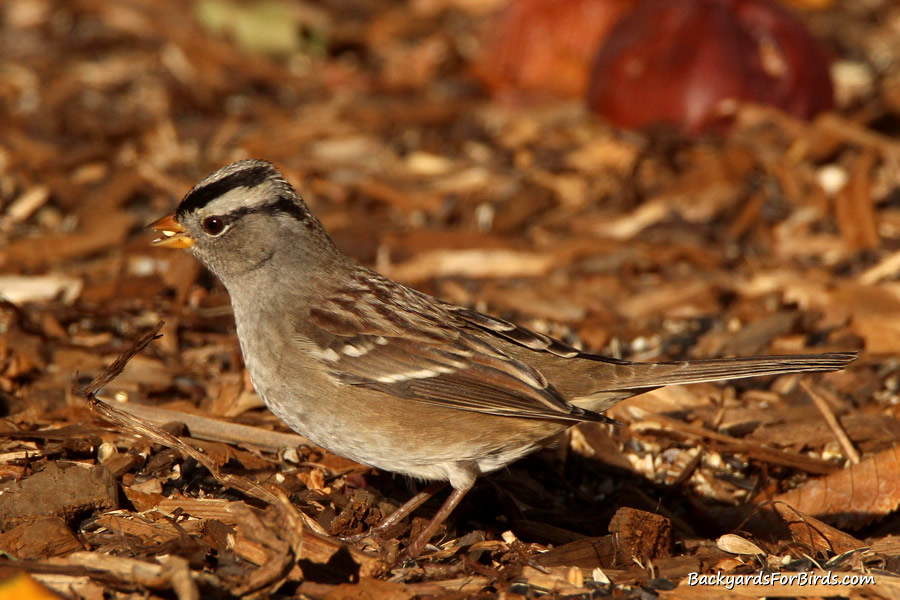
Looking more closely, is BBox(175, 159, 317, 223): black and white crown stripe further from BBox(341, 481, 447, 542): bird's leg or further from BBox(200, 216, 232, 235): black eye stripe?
BBox(341, 481, 447, 542): bird's leg

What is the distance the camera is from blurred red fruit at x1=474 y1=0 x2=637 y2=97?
29.1ft

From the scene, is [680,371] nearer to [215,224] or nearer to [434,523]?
[434,523]

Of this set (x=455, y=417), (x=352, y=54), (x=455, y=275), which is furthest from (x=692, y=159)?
(x=455, y=417)

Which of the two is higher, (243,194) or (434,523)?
(243,194)

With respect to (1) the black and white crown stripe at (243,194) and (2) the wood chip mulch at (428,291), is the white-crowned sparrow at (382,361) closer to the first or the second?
(1) the black and white crown stripe at (243,194)

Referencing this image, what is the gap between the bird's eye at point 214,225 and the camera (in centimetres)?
472

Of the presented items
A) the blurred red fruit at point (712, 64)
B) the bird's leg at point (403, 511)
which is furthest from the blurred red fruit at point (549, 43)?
the bird's leg at point (403, 511)

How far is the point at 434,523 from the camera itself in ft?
14.0

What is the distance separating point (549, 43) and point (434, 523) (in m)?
5.67

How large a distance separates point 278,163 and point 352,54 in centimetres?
250

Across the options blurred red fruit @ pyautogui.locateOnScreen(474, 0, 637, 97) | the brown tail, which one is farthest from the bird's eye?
blurred red fruit @ pyautogui.locateOnScreen(474, 0, 637, 97)

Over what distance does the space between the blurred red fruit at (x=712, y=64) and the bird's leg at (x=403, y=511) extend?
431 cm

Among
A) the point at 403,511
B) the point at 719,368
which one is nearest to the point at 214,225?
the point at 403,511

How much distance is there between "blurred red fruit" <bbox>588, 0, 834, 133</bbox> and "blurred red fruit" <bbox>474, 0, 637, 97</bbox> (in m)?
0.89
